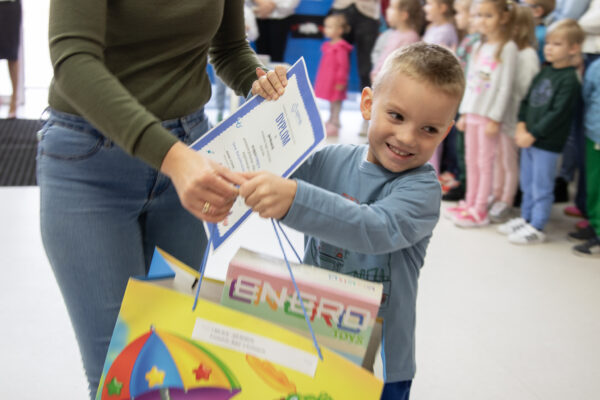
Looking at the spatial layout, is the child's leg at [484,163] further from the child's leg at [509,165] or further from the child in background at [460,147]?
the child in background at [460,147]

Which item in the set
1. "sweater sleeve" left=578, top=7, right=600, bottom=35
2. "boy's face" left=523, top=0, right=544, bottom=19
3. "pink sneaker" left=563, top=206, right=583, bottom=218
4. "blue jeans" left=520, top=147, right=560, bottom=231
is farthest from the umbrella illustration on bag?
"boy's face" left=523, top=0, right=544, bottom=19

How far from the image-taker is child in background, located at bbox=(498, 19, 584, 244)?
2.81 metres

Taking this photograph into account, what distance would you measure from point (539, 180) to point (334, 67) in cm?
263

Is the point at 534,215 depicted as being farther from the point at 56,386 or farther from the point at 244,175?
the point at 244,175

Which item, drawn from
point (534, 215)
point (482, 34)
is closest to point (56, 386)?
point (534, 215)

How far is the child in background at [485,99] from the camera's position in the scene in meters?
3.02

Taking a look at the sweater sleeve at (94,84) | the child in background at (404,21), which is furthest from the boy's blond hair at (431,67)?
the child in background at (404,21)

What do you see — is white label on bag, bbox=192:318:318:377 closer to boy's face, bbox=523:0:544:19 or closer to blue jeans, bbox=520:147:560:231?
blue jeans, bbox=520:147:560:231

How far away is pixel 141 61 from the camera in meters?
0.90

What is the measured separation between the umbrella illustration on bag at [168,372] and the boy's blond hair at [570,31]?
8.82 ft

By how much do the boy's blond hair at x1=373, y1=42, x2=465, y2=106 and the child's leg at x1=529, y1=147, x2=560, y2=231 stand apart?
2201mm

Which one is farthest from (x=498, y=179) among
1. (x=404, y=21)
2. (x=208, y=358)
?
(x=208, y=358)

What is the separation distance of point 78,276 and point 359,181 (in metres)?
0.51

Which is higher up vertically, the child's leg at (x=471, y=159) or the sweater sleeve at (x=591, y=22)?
the sweater sleeve at (x=591, y=22)
